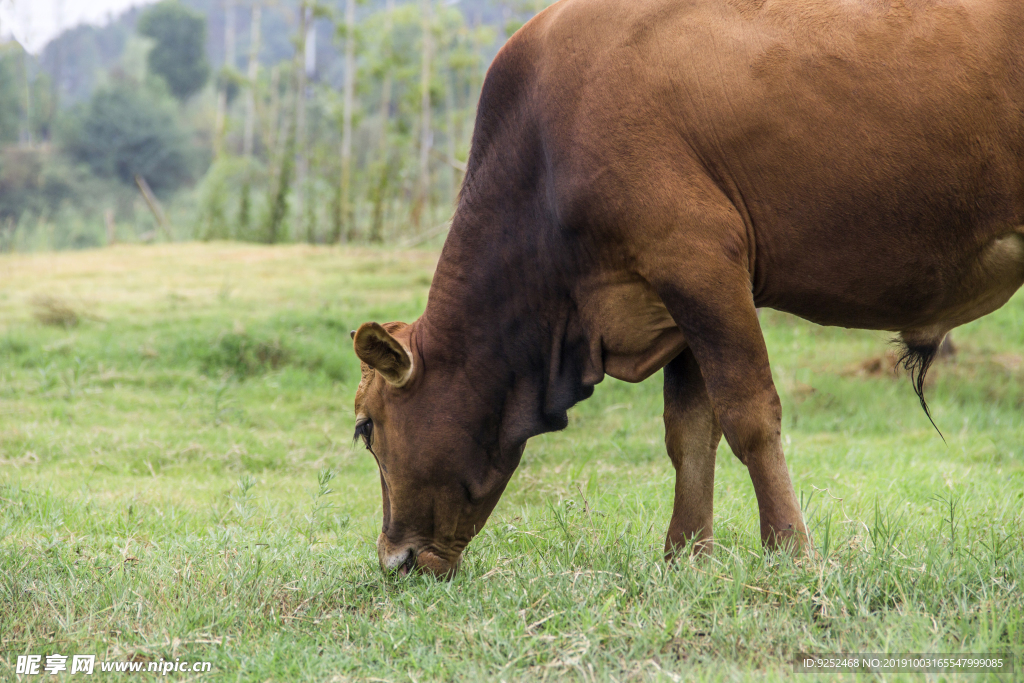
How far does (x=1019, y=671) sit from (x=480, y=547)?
206 centimetres

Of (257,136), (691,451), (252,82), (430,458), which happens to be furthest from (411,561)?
(257,136)

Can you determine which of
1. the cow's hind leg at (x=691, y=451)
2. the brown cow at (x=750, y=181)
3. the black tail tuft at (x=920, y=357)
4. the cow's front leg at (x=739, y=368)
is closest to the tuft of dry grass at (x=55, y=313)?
the brown cow at (x=750, y=181)

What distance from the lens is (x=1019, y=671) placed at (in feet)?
7.26

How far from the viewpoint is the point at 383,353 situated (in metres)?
3.29

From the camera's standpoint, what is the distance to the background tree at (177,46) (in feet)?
190

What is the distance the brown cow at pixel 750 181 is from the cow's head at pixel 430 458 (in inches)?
7.4

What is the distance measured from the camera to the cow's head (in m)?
3.46

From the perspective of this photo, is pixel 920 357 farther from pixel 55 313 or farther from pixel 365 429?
pixel 55 313

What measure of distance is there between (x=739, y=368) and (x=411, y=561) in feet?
4.95

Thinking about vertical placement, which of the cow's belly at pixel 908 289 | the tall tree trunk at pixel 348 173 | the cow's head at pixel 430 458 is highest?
the cow's belly at pixel 908 289

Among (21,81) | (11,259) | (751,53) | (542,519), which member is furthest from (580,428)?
(21,81)

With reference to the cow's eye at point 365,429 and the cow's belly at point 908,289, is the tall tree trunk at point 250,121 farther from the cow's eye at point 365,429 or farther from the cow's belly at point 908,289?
the cow's belly at point 908,289

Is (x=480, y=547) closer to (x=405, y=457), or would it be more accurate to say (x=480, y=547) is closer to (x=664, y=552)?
(x=405, y=457)

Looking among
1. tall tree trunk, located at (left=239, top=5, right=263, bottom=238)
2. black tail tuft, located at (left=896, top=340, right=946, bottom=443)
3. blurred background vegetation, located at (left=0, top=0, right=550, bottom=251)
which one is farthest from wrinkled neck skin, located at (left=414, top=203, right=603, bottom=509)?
tall tree trunk, located at (left=239, top=5, right=263, bottom=238)
